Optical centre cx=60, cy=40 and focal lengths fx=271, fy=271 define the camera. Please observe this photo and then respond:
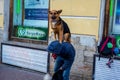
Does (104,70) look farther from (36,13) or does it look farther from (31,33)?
(36,13)

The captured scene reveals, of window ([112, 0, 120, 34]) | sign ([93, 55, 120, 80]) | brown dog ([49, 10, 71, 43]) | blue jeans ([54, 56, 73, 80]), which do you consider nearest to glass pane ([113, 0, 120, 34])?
window ([112, 0, 120, 34])

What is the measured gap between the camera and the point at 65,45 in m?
4.70

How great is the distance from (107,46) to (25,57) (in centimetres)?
264

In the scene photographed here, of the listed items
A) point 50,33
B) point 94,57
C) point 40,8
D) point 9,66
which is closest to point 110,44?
point 94,57

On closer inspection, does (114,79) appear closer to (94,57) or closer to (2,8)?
(94,57)

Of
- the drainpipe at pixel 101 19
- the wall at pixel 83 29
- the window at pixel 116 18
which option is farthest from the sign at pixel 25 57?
the window at pixel 116 18

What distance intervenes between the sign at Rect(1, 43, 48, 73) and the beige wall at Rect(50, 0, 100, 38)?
1192mm

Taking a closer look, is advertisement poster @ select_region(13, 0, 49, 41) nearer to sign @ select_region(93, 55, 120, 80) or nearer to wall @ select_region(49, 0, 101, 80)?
wall @ select_region(49, 0, 101, 80)

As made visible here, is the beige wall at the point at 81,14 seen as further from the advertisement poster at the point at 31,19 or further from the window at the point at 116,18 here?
the advertisement poster at the point at 31,19

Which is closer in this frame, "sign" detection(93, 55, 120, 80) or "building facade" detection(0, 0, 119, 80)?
"sign" detection(93, 55, 120, 80)

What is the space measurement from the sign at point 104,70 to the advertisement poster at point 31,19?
6.06 ft

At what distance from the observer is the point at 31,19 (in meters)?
7.84

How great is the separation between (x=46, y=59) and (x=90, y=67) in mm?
1368

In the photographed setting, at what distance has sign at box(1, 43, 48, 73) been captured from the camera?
23.7 feet
